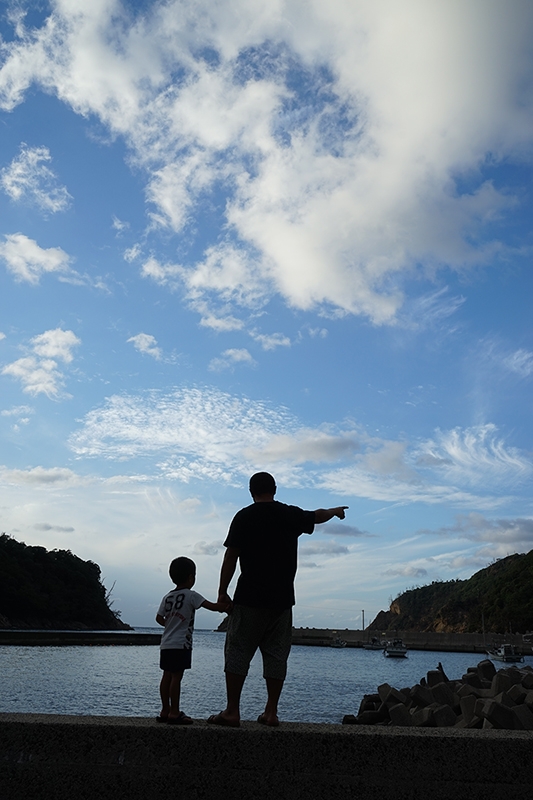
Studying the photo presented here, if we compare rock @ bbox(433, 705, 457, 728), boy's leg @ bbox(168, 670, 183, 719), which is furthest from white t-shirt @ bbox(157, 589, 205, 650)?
rock @ bbox(433, 705, 457, 728)

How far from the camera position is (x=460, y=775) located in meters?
3.40

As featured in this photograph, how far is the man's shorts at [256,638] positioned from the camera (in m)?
4.08

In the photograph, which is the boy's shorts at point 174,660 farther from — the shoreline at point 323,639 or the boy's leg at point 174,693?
the shoreline at point 323,639

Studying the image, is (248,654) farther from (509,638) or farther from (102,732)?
(509,638)

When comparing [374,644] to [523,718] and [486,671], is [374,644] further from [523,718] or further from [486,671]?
[523,718]

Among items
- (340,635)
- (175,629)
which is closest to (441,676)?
(175,629)

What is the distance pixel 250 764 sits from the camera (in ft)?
11.3

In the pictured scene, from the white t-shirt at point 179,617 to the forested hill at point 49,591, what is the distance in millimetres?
110464

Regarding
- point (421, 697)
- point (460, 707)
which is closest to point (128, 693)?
point (421, 697)

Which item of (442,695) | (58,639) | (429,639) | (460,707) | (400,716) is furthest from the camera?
(429,639)

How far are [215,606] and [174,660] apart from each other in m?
0.47

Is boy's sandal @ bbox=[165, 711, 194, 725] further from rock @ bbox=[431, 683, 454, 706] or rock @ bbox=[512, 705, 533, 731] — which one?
Answer: rock @ bbox=[431, 683, 454, 706]

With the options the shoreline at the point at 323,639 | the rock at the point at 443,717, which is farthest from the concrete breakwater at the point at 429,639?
the rock at the point at 443,717

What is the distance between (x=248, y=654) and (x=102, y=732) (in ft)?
3.32
